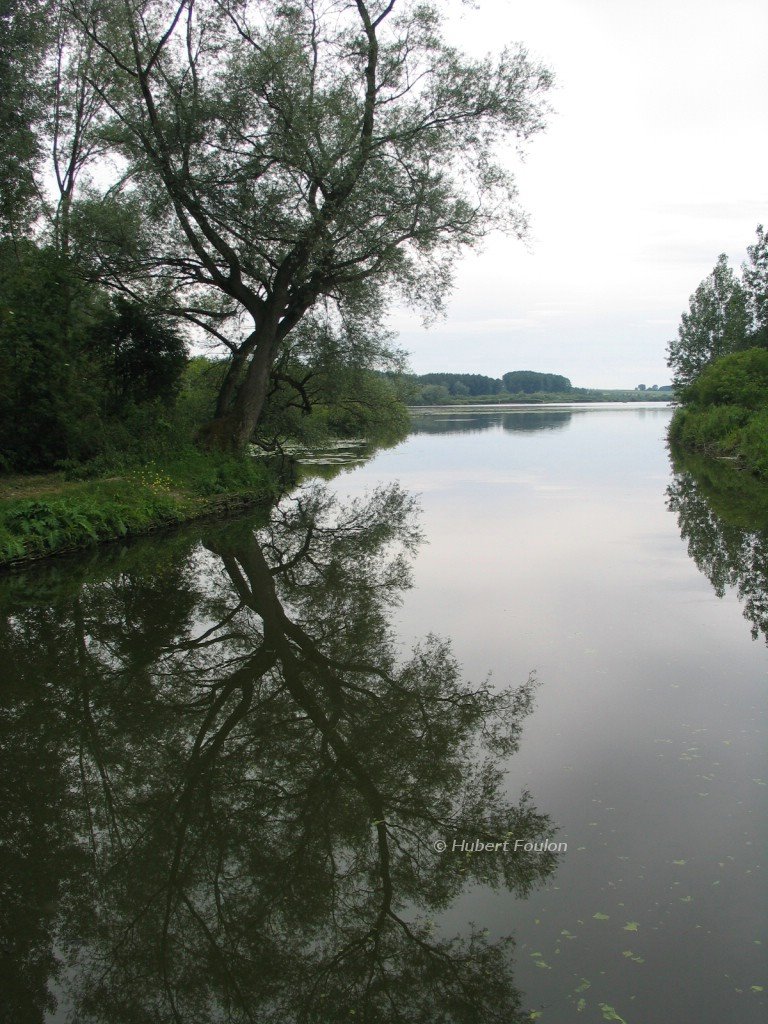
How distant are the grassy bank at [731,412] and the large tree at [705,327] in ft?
49.4

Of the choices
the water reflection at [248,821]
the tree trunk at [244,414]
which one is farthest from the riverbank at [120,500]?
the water reflection at [248,821]

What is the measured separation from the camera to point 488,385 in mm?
163750

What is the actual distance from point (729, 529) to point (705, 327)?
157 feet

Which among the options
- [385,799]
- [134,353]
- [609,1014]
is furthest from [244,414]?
[609,1014]

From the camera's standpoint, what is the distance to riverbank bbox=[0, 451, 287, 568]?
42.5ft

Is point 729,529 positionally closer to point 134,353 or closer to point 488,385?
point 134,353

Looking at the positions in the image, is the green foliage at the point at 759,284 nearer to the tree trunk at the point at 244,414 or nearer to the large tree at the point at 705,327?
the large tree at the point at 705,327

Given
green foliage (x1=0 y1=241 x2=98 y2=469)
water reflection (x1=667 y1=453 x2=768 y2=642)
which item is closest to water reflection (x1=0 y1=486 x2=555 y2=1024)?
water reflection (x1=667 y1=453 x2=768 y2=642)

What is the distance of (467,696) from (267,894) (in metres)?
3.00

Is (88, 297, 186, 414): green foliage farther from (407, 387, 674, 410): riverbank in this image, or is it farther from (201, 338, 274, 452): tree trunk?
(407, 387, 674, 410): riverbank

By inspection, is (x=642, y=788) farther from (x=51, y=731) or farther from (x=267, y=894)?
(x=51, y=731)

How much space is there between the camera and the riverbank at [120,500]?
42.5 feet

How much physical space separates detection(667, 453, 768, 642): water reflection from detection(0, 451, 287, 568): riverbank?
10.3m

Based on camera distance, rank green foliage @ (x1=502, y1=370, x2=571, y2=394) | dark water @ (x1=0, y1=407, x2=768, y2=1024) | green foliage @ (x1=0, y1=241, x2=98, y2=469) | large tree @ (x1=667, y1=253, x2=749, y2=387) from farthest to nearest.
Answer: green foliage @ (x1=502, y1=370, x2=571, y2=394) → large tree @ (x1=667, y1=253, x2=749, y2=387) → green foliage @ (x1=0, y1=241, x2=98, y2=469) → dark water @ (x1=0, y1=407, x2=768, y2=1024)
